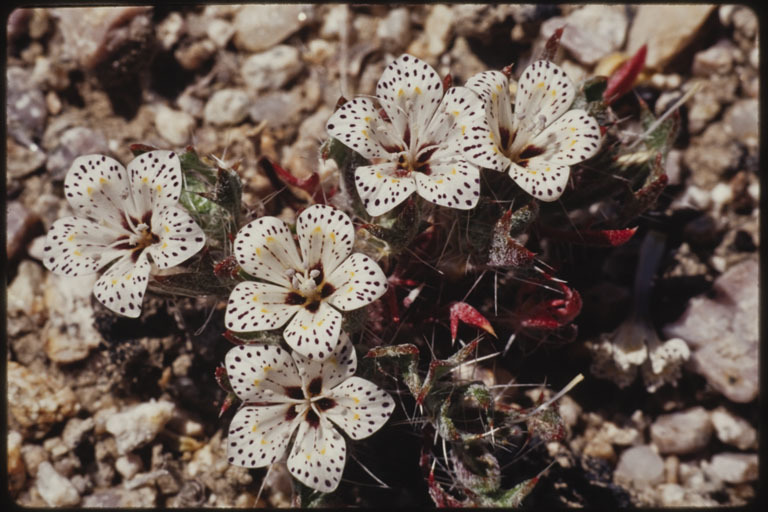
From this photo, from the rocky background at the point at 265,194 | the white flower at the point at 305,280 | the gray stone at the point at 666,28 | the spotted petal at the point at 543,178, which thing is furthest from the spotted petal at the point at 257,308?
the gray stone at the point at 666,28

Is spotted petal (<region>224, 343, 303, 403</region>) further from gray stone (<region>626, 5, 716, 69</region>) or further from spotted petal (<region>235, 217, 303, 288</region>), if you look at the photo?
gray stone (<region>626, 5, 716, 69</region>)

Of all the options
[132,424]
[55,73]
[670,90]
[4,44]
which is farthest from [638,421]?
[4,44]

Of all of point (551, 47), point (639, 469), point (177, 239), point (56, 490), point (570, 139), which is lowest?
point (56, 490)

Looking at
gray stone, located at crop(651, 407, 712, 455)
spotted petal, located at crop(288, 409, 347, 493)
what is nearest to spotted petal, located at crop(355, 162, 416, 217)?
spotted petal, located at crop(288, 409, 347, 493)

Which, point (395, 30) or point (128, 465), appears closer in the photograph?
point (128, 465)

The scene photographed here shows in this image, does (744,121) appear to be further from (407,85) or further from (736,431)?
(407,85)

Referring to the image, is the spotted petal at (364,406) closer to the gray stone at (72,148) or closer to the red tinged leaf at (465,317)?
the red tinged leaf at (465,317)

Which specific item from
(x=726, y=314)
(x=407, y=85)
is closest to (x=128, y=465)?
(x=407, y=85)
